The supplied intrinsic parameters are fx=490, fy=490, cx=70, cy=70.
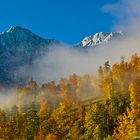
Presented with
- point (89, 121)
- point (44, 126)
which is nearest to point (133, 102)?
point (89, 121)

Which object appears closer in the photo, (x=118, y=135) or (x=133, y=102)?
(x=118, y=135)

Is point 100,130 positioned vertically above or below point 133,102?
below

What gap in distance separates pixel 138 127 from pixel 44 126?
1803 inches

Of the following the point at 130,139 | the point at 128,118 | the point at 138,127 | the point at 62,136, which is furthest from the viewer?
the point at 62,136

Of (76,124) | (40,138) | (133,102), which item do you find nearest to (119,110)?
(133,102)

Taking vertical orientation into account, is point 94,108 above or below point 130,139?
above

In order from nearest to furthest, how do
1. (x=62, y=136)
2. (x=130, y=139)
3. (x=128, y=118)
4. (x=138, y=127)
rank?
(x=130, y=139) → (x=138, y=127) → (x=128, y=118) → (x=62, y=136)

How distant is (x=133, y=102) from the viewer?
19550 cm

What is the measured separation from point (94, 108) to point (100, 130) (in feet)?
54.1

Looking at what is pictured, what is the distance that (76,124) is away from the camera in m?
185

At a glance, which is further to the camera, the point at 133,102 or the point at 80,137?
the point at 133,102

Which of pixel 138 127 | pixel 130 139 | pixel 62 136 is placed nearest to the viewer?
pixel 130 139

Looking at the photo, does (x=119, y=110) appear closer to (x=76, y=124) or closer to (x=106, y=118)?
(x=106, y=118)

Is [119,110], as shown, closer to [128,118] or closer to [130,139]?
[128,118]
